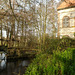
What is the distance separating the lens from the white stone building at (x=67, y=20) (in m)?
14.0

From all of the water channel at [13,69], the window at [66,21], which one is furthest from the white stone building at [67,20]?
the water channel at [13,69]

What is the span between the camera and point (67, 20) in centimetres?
1466

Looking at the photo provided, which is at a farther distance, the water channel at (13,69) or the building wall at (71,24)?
the building wall at (71,24)

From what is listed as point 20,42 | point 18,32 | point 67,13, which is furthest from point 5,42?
point 67,13

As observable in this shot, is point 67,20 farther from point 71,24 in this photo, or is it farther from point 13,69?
point 13,69

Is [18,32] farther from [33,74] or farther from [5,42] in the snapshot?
[33,74]

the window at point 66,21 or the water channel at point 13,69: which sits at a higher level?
the window at point 66,21

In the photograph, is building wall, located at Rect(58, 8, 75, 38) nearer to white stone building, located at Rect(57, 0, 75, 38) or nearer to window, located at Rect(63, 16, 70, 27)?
white stone building, located at Rect(57, 0, 75, 38)

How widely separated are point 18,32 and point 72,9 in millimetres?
8625

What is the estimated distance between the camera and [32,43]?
11273 millimetres

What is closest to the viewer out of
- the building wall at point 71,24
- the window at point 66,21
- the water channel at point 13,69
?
the water channel at point 13,69

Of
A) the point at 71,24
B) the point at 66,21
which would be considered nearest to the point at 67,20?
the point at 66,21

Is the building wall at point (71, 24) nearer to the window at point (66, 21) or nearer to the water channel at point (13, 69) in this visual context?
the window at point (66, 21)

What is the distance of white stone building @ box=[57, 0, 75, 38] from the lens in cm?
1402
